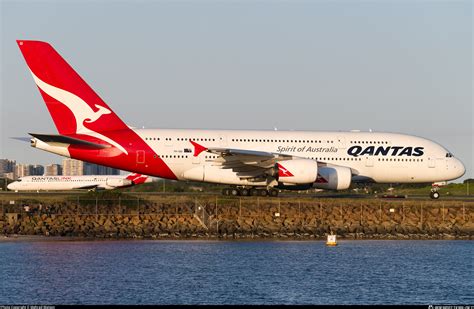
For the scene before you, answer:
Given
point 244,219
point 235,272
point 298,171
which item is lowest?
point 235,272

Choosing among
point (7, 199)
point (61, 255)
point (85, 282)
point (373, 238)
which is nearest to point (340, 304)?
point (85, 282)

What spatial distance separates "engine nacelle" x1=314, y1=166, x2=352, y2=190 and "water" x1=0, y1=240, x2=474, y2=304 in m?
5.66

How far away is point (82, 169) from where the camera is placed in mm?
165375

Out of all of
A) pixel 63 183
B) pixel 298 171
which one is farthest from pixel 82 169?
pixel 298 171

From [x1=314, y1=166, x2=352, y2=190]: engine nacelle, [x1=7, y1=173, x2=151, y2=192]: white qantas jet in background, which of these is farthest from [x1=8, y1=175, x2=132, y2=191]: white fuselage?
[x1=314, y1=166, x2=352, y2=190]: engine nacelle

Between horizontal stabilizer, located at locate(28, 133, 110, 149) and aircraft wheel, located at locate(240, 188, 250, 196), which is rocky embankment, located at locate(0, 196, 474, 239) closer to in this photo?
aircraft wheel, located at locate(240, 188, 250, 196)

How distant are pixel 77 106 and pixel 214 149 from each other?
10.2 metres

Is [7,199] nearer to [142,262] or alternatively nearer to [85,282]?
[142,262]

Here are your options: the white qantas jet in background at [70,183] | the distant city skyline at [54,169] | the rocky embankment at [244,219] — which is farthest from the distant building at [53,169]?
the rocky embankment at [244,219]

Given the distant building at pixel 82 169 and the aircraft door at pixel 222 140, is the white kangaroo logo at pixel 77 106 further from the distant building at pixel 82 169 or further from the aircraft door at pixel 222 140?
the distant building at pixel 82 169

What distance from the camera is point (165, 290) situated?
4491 centimetres

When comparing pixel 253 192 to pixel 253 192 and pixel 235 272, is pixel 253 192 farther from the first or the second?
pixel 235 272

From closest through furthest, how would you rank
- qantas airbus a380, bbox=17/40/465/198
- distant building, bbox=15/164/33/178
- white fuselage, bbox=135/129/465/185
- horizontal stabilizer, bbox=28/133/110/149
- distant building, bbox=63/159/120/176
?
horizontal stabilizer, bbox=28/133/110/149
qantas airbus a380, bbox=17/40/465/198
white fuselage, bbox=135/129/465/185
distant building, bbox=63/159/120/176
distant building, bbox=15/164/33/178

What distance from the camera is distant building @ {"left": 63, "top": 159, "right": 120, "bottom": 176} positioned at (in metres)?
157
